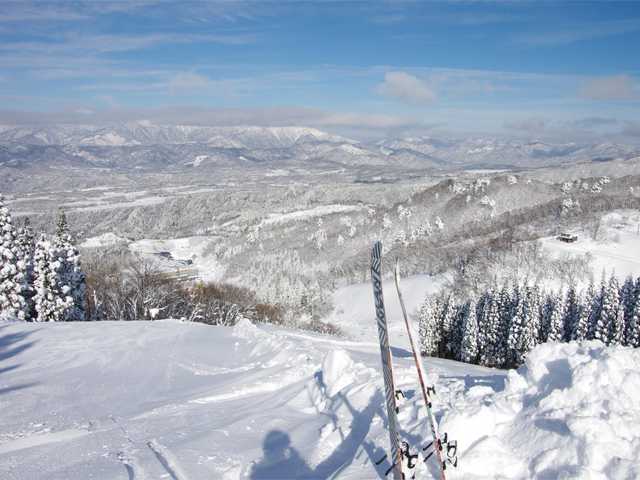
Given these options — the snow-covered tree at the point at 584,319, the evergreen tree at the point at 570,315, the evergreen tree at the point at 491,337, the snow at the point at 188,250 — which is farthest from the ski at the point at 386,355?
the snow at the point at 188,250

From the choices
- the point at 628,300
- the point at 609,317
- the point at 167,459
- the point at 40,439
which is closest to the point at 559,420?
the point at 167,459

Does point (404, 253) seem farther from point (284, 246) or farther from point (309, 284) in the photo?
point (284, 246)

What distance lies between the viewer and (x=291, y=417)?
10133mm

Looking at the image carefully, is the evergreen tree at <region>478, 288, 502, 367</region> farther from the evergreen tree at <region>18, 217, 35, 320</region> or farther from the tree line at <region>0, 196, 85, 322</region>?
the evergreen tree at <region>18, 217, 35, 320</region>

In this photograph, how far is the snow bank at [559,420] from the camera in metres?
5.86

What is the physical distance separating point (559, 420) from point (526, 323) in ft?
126

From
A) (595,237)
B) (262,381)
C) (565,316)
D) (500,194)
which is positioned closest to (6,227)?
(262,381)

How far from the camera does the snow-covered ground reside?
82062mm

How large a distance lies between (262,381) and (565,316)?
133 feet

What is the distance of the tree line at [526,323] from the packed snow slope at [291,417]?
3128cm

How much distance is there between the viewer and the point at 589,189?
16638 centimetres

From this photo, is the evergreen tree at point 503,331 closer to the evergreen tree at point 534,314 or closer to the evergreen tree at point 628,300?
the evergreen tree at point 534,314

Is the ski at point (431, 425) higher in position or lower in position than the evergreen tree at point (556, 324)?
higher

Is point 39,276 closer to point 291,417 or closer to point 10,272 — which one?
point 10,272
